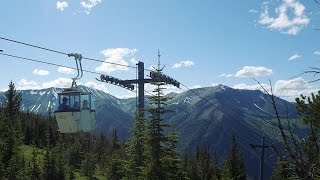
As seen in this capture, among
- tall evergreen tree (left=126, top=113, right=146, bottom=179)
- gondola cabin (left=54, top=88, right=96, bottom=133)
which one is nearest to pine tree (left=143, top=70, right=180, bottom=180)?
tall evergreen tree (left=126, top=113, right=146, bottom=179)

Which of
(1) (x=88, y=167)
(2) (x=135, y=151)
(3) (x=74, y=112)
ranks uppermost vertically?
(3) (x=74, y=112)

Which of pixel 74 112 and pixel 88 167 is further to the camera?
pixel 88 167

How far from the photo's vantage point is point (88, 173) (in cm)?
10438

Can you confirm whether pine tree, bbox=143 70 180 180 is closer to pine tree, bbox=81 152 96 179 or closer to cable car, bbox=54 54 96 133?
cable car, bbox=54 54 96 133

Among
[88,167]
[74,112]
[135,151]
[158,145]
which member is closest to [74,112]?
[74,112]

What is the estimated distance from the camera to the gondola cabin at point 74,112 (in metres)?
19.2

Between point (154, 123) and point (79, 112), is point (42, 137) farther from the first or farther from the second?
point (79, 112)

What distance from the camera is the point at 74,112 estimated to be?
19.3 meters

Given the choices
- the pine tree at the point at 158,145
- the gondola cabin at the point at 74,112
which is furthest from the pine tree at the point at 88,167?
the gondola cabin at the point at 74,112

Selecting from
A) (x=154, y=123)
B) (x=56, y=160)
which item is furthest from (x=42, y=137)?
(x=154, y=123)

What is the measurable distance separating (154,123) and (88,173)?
76595mm

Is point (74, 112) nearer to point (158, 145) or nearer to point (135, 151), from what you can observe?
point (158, 145)

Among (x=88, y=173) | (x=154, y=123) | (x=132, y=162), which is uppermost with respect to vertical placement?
(x=154, y=123)

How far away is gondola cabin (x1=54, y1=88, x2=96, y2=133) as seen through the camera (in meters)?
19.2
